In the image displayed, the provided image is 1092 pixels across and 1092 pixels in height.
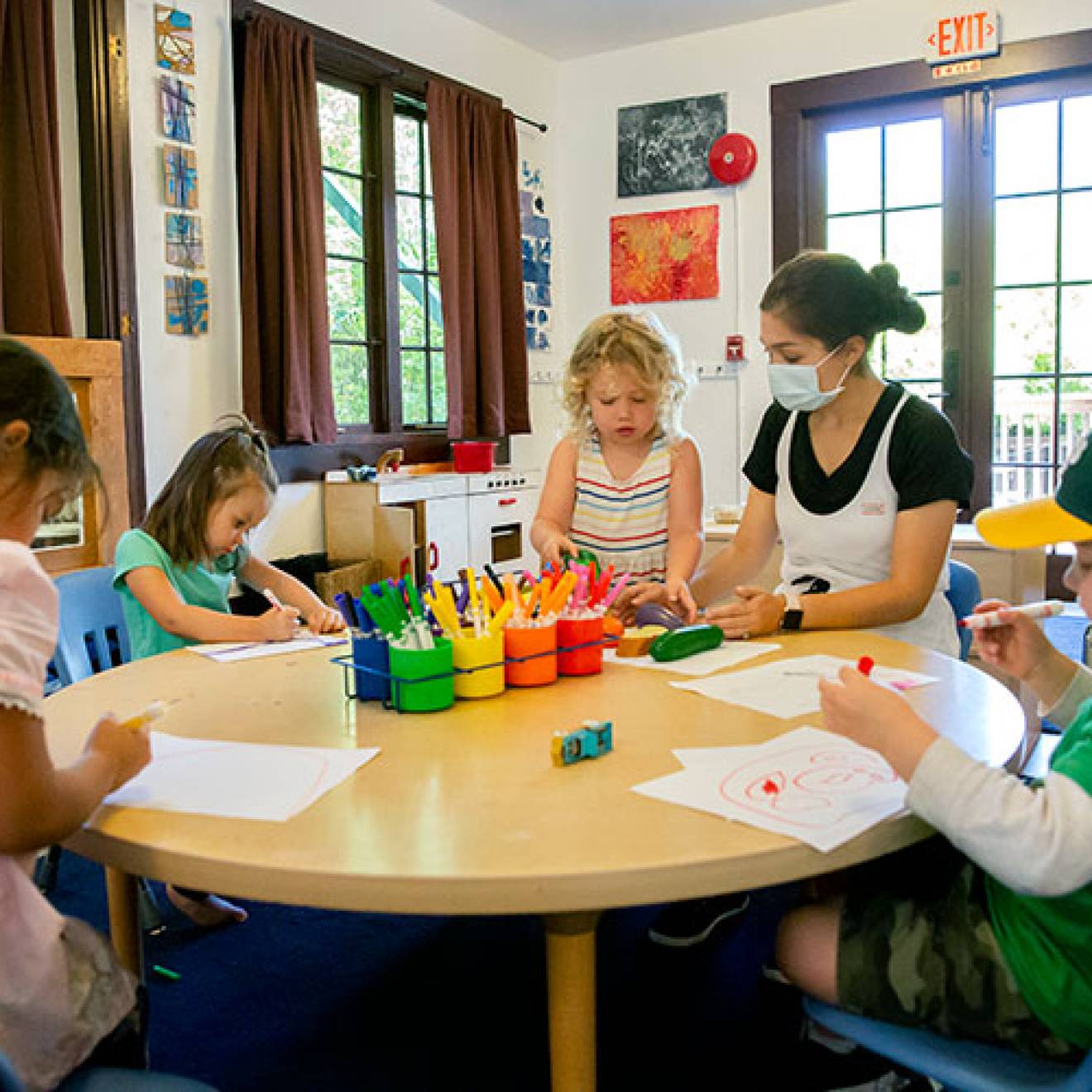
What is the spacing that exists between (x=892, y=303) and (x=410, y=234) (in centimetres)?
331

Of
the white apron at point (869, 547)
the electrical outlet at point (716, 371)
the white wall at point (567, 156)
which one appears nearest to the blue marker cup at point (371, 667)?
the white apron at point (869, 547)

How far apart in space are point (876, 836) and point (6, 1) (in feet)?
10.8

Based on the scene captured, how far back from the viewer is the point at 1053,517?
1.06 m

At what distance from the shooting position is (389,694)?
1.33 metres

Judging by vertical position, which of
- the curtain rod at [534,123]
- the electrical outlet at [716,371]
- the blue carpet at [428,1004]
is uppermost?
the curtain rod at [534,123]

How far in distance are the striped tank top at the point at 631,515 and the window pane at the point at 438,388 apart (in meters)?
2.81

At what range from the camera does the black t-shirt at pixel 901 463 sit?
6.07 feet

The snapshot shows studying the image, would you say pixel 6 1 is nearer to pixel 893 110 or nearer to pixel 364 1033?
pixel 364 1033

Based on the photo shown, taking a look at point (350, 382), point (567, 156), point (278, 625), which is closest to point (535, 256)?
point (567, 156)

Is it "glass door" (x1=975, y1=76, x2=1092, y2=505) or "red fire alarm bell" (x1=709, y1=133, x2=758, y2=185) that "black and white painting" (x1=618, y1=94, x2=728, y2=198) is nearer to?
"red fire alarm bell" (x1=709, y1=133, x2=758, y2=185)

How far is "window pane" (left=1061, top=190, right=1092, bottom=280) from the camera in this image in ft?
15.7

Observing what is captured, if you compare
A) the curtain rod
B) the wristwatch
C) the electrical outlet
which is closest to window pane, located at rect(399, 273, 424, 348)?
Result: the curtain rod

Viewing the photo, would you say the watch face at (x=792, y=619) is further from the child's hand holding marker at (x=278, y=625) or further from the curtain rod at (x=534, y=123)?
the curtain rod at (x=534, y=123)

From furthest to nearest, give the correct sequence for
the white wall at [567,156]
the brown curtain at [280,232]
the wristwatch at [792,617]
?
the brown curtain at [280,232]
the white wall at [567,156]
the wristwatch at [792,617]
